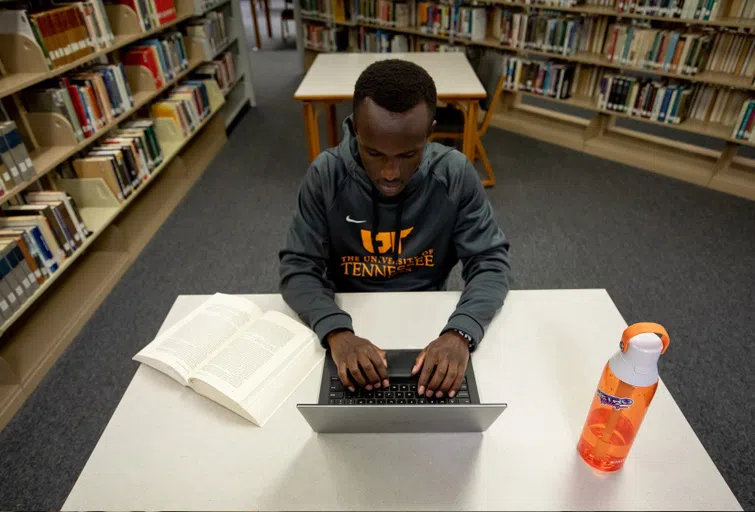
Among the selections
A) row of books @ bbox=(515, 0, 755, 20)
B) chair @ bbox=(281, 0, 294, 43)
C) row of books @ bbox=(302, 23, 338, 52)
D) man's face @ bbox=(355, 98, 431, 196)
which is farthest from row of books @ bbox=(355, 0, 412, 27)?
man's face @ bbox=(355, 98, 431, 196)

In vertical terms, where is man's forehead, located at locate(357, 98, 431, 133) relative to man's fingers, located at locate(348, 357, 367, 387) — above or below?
above

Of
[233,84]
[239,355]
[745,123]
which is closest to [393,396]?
[239,355]

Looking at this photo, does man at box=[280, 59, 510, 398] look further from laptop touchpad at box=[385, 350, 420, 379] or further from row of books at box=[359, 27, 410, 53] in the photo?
row of books at box=[359, 27, 410, 53]

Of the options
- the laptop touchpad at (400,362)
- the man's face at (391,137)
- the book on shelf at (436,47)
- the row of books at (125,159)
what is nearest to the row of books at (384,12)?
the book on shelf at (436,47)

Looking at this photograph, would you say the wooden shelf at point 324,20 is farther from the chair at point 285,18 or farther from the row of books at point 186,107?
the row of books at point 186,107

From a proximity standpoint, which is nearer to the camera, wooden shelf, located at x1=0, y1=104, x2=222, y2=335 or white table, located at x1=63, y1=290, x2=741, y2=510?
white table, located at x1=63, y1=290, x2=741, y2=510

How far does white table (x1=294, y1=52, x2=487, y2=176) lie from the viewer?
2582 millimetres

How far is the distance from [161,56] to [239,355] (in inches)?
106

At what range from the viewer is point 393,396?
799 millimetres

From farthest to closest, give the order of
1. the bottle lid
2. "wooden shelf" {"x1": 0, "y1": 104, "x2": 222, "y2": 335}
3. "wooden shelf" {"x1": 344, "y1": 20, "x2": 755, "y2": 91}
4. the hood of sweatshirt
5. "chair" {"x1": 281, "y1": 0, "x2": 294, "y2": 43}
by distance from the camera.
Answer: "chair" {"x1": 281, "y1": 0, "x2": 294, "y2": 43} < "wooden shelf" {"x1": 344, "y1": 20, "x2": 755, "y2": 91} < "wooden shelf" {"x1": 0, "y1": 104, "x2": 222, "y2": 335} < the hood of sweatshirt < the bottle lid

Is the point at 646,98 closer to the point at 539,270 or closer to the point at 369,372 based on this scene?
the point at 539,270

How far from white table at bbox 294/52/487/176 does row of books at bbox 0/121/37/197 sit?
1338 mm

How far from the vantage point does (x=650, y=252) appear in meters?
2.46

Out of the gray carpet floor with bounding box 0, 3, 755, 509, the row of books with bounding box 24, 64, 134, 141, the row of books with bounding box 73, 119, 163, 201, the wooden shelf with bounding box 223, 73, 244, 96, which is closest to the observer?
the gray carpet floor with bounding box 0, 3, 755, 509
